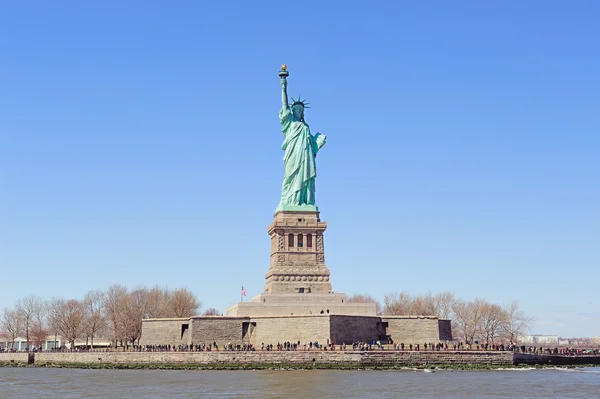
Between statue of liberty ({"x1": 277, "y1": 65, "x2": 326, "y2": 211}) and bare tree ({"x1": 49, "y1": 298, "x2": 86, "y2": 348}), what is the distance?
84.5 ft

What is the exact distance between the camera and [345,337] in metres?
55.5

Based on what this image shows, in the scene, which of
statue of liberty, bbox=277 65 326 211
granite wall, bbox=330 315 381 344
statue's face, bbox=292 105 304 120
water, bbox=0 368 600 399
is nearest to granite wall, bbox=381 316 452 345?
granite wall, bbox=330 315 381 344

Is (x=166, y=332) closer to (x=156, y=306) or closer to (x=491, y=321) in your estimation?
(x=156, y=306)

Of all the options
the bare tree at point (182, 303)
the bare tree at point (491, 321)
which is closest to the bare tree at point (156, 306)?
the bare tree at point (182, 303)

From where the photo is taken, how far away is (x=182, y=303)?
255 ft

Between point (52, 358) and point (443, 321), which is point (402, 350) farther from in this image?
point (52, 358)

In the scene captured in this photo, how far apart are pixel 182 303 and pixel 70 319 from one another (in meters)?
10.7

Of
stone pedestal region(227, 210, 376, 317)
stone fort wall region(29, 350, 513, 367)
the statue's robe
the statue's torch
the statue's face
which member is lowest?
stone fort wall region(29, 350, 513, 367)

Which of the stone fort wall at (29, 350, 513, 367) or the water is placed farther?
the stone fort wall at (29, 350, 513, 367)

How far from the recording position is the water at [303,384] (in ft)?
116

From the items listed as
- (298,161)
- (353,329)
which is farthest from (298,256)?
(353,329)

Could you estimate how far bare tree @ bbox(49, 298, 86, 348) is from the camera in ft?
252

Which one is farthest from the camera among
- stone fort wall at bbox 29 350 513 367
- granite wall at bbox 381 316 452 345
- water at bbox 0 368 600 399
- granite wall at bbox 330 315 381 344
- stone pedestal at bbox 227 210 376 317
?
stone pedestal at bbox 227 210 376 317

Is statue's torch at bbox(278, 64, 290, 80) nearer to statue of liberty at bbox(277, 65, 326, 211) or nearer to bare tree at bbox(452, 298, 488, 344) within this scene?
statue of liberty at bbox(277, 65, 326, 211)
